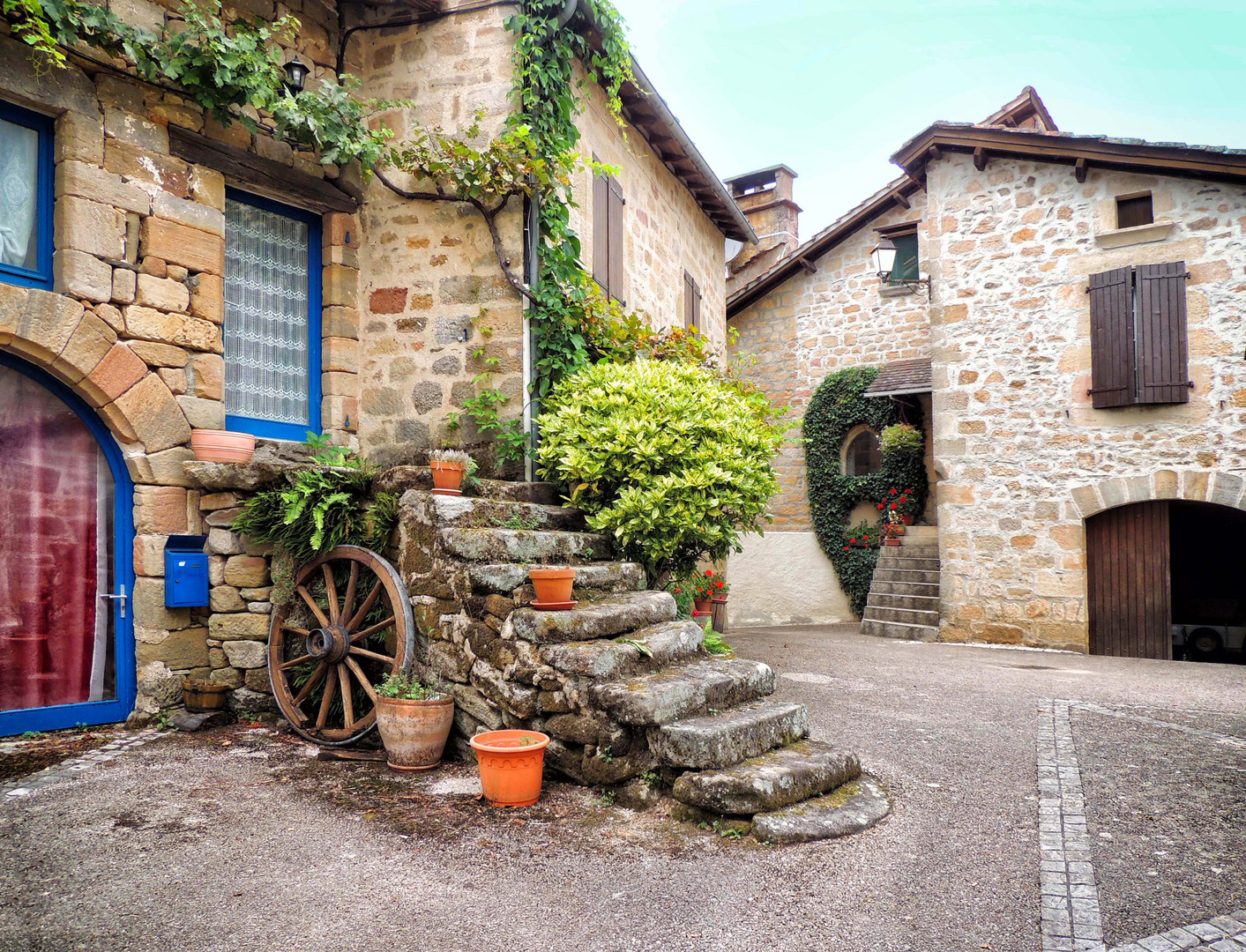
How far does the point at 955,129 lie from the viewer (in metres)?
9.07

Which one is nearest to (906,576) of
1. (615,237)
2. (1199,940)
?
(615,237)

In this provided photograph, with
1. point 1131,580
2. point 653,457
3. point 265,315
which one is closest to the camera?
point 653,457

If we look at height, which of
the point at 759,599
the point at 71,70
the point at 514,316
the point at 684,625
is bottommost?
the point at 759,599

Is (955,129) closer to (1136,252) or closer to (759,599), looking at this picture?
(1136,252)

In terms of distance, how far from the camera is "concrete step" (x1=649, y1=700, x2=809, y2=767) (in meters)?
3.29

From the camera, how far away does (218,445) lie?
15.7ft

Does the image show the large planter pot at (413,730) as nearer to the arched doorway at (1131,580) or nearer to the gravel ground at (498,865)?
the gravel ground at (498,865)

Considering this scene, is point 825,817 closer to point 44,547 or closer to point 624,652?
point 624,652

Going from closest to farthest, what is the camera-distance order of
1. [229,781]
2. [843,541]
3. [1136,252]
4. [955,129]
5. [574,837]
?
1. [574,837]
2. [229,781]
3. [1136,252]
4. [955,129]
5. [843,541]

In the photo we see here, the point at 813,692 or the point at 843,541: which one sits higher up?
the point at 843,541

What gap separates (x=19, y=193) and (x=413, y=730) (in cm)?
363

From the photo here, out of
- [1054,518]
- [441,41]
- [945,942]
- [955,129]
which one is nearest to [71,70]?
[441,41]

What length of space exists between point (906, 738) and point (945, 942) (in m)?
2.30

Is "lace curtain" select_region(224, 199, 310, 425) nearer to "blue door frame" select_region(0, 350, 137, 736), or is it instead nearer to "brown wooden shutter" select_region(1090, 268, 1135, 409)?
"blue door frame" select_region(0, 350, 137, 736)
